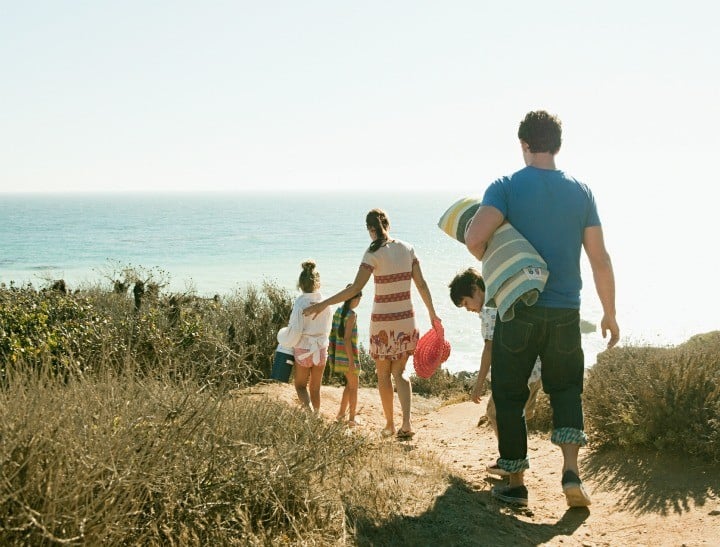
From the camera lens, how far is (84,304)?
26.7 feet

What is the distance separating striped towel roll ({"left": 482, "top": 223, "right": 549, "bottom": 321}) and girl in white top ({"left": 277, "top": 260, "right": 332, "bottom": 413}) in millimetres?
3198

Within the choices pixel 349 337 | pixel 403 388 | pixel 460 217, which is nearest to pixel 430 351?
pixel 403 388

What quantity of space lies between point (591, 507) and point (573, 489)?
0.52 metres

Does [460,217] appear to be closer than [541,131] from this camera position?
No

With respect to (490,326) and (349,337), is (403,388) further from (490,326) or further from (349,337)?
(490,326)

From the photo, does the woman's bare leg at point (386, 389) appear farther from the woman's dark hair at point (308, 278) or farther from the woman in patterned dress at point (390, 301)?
the woman's dark hair at point (308, 278)

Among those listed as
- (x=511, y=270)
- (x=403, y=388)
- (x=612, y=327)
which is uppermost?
(x=511, y=270)

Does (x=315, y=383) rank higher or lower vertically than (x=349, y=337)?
lower

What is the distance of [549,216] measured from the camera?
4.77m

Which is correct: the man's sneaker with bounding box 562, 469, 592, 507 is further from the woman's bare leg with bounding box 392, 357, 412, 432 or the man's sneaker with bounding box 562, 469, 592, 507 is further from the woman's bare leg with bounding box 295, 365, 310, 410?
Answer: the woman's bare leg with bounding box 295, 365, 310, 410

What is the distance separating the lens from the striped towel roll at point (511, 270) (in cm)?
461

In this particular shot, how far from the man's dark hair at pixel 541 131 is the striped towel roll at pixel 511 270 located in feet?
1.78

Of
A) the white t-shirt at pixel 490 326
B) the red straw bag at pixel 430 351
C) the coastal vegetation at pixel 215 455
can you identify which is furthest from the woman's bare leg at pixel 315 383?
the white t-shirt at pixel 490 326

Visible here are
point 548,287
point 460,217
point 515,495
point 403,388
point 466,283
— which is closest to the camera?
point 548,287
